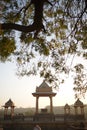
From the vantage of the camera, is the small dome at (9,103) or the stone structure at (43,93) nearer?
the small dome at (9,103)

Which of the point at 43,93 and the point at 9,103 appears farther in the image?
the point at 43,93

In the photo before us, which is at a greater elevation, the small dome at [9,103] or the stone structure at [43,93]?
the stone structure at [43,93]

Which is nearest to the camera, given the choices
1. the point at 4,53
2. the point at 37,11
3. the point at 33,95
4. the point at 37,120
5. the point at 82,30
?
the point at 37,11

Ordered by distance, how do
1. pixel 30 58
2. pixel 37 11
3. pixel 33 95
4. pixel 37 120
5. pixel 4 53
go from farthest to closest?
1. pixel 33 95
2. pixel 37 120
3. pixel 30 58
4. pixel 4 53
5. pixel 37 11

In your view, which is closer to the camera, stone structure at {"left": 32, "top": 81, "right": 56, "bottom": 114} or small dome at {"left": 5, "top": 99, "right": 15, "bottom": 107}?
small dome at {"left": 5, "top": 99, "right": 15, "bottom": 107}

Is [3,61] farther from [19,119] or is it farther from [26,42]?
[19,119]

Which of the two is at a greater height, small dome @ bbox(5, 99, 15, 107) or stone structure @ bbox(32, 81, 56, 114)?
stone structure @ bbox(32, 81, 56, 114)

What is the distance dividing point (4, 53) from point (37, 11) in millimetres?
3295

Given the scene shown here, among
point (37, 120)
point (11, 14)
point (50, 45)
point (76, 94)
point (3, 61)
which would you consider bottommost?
point (37, 120)

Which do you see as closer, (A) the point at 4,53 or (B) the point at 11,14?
(A) the point at 4,53

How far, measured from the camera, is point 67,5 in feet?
33.5

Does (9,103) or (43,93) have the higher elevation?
(43,93)

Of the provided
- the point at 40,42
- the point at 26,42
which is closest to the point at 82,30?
the point at 40,42

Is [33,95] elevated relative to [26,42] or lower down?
lower down
